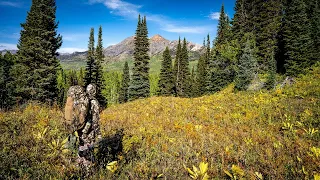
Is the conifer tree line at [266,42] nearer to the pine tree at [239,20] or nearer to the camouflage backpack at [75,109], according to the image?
the pine tree at [239,20]

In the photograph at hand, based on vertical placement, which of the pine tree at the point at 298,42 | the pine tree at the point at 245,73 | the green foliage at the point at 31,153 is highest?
the pine tree at the point at 298,42

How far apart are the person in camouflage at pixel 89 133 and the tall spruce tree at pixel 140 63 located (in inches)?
1200

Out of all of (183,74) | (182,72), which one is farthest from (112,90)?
(182,72)

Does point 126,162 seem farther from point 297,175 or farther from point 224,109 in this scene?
point 224,109

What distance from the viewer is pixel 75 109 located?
3.77 meters

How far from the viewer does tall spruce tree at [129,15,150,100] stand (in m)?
35.1

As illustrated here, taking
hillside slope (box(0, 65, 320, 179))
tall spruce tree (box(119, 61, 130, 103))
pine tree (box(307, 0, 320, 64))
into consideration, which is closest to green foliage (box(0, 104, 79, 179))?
hillside slope (box(0, 65, 320, 179))

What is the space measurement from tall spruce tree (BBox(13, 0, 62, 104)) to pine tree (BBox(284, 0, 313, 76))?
30.2 meters

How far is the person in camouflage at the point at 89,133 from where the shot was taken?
4.08 metres

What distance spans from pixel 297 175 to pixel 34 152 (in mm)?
6423

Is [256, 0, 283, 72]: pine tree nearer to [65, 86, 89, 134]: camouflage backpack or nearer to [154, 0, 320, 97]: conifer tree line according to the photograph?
[154, 0, 320, 97]: conifer tree line

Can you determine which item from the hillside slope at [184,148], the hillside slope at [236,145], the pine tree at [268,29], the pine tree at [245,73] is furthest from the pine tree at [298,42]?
the hillside slope at [184,148]

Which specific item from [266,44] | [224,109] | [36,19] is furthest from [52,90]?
[266,44]

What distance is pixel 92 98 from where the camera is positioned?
4352mm
